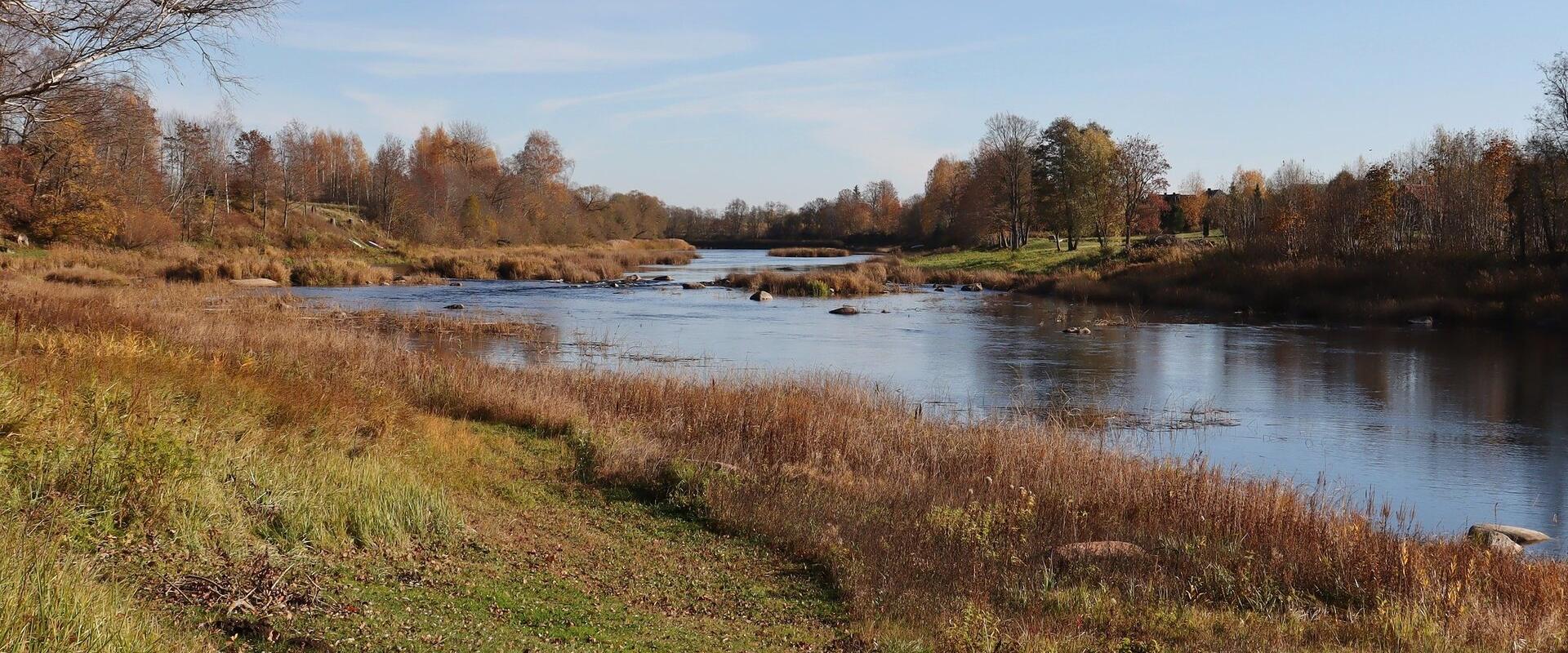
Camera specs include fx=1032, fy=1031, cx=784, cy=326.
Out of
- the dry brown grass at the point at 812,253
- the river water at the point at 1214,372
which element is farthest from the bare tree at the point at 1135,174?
the dry brown grass at the point at 812,253

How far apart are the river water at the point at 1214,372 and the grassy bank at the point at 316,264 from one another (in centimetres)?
645

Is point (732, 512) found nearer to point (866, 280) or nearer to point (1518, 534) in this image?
point (1518, 534)

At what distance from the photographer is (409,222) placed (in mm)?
79188

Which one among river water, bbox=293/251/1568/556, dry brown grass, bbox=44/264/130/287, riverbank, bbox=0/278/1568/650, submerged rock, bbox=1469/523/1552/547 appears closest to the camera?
riverbank, bbox=0/278/1568/650

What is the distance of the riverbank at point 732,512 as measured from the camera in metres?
6.27

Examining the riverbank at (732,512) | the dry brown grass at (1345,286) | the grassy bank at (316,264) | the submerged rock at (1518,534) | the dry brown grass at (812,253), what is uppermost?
the dry brown grass at (812,253)

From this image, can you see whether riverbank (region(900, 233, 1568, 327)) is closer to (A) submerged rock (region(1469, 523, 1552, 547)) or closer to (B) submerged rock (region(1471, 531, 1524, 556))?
(A) submerged rock (region(1469, 523, 1552, 547))

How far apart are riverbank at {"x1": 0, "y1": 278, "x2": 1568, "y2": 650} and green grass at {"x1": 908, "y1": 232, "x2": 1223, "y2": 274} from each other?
43577 mm

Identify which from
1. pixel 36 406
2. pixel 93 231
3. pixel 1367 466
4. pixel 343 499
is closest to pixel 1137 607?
pixel 343 499

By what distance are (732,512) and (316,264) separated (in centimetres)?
4606

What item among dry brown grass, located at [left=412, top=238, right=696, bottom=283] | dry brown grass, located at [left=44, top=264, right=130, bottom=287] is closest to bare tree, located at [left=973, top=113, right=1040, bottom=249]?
dry brown grass, located at [left=412, top=238, right=696, bottom=283]

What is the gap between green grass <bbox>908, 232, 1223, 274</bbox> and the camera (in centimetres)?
5588

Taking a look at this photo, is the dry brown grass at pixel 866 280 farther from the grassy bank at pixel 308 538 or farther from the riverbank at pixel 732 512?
the grassy bank at pixel 308 538

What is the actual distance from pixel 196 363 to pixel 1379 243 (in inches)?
1789
